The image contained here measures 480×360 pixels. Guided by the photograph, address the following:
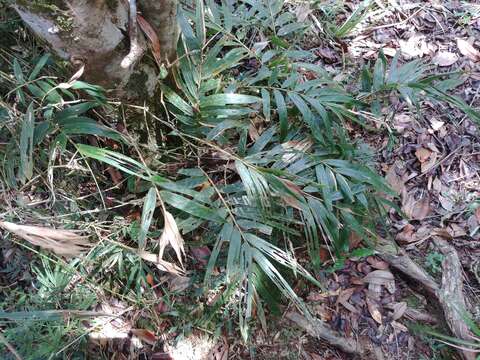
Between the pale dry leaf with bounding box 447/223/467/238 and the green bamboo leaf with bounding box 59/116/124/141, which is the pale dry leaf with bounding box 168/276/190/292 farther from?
the pale dry leaf with bounding box 447/223/467/238

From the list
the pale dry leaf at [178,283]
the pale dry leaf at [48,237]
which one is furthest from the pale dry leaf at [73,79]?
the pale dry leaf at [178,283]

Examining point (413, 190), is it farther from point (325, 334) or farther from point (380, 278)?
point (325, 334)

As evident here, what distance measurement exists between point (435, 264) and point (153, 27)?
1.32 metres

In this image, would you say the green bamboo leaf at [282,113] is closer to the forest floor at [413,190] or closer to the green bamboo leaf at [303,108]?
the green bamboo leaf at [303,108]

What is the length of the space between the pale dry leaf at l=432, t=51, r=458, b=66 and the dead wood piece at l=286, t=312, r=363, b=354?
52.0 inches

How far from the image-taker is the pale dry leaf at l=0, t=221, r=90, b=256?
1029mm

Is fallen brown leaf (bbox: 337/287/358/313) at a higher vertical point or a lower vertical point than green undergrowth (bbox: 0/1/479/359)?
lower

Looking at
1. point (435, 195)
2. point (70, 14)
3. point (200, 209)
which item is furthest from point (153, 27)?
point (435, 195)

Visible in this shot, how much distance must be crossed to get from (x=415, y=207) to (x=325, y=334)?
0.64 meters

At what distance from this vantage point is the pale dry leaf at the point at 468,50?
2064mm

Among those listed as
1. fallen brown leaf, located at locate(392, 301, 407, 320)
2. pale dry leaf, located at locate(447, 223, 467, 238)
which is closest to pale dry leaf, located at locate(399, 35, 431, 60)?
pale dry leaf, located at locate(447, 223, 467, 238)

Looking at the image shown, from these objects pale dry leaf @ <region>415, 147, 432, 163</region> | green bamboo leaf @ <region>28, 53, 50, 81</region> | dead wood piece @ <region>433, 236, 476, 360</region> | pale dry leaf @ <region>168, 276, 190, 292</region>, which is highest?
green bamboo leaf @ <region>28, 53, 50, 81</region>

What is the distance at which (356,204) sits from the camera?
5.03ft

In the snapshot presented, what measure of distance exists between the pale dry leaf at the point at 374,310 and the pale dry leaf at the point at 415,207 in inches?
14.8
